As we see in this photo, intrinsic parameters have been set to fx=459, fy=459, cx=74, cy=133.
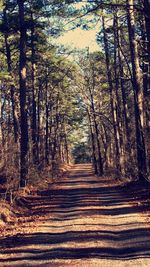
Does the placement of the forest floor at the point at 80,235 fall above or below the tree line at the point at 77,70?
below

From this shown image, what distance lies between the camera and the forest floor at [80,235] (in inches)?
337

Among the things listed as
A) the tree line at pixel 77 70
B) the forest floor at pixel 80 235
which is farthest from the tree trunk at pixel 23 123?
the forest floor at pixel 80 235

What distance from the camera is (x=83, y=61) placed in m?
43.0

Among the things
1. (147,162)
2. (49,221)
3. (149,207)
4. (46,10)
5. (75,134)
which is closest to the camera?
(49,221)

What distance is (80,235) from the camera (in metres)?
10.7

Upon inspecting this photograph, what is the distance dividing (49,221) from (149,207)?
356 cm

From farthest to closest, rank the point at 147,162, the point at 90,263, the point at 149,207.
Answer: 1. the point at 147,162
2. the point at 149,207
3. the point at 90,263

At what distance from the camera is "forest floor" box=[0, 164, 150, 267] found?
8555 mm

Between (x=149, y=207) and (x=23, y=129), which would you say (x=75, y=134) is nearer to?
(x=23, y=129)

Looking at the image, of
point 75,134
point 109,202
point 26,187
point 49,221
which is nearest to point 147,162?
point 109,202

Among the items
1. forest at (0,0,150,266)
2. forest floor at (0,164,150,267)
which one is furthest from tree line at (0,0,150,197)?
forest floor at (0,164,150,267)

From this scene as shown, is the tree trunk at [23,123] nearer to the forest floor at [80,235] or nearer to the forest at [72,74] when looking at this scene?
the forest at [72,74]

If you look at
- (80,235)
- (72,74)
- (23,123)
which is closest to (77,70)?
(72,74)

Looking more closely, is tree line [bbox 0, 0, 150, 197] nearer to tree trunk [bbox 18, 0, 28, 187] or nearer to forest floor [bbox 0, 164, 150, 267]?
tree trunk [bbox 18, 0, 28, 187]
